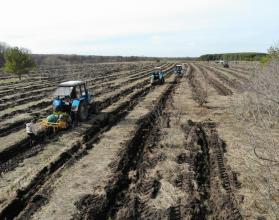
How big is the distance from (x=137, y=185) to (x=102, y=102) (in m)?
14.3

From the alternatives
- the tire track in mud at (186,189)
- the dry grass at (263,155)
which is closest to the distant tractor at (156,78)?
the dry grass at (263,155)

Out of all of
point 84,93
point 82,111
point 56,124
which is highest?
point 84,93

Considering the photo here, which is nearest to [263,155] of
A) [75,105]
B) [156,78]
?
[75,105]

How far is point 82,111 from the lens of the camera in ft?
54.2

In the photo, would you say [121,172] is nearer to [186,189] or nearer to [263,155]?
[186,189]

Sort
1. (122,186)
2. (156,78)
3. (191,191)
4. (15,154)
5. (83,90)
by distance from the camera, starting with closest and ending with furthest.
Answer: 1. (191,191)
2. (122,186)
3. (15,154)
4. (83,90)
5. (156,78)

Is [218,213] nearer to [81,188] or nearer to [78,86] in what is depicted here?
[81,188]

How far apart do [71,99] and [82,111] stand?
2.63ft

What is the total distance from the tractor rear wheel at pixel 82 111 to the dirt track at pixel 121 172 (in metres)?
0.35

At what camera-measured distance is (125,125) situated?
1623 cm

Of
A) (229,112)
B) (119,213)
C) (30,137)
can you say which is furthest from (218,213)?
(229,112)

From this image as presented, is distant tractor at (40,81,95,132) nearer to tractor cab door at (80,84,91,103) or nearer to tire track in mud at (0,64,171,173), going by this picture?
tractor cab door at (80,84,91,103)

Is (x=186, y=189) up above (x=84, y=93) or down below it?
below

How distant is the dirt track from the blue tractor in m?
0.75
